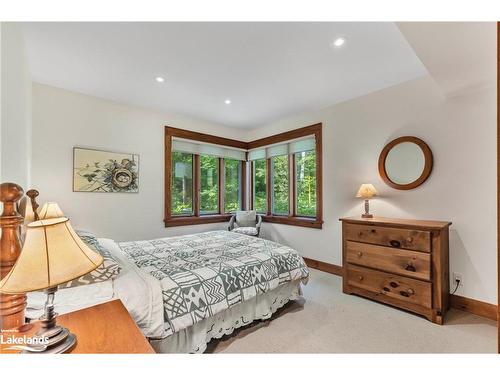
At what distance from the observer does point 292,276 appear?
7.48 feet

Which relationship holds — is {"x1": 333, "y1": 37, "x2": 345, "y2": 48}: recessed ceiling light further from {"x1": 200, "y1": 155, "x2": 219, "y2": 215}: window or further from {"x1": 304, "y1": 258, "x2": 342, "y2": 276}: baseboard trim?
{"x1": 200, "y1": 155, "x2": 219, "y2": 215}: window

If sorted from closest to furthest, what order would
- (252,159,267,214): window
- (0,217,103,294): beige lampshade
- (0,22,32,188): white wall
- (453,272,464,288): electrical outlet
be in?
(0,217,103,294): beige lampshade < (0,22,32,188): white wall < (453,272,464,288): electrical outlet < (252,159,267,214): window

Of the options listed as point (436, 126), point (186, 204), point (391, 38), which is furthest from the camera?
point (186, 204)

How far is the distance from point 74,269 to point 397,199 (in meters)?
3.19

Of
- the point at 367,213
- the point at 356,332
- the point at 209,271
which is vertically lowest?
the point at 356,332

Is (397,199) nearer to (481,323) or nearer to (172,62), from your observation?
(481,323)

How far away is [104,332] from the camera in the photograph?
956 mm

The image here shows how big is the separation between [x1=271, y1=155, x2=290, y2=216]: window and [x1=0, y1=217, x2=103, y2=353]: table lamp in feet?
12.0

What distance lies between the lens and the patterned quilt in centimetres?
156

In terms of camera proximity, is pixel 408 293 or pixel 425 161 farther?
pixel 425 161

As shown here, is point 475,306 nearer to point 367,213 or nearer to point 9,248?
point 367,213

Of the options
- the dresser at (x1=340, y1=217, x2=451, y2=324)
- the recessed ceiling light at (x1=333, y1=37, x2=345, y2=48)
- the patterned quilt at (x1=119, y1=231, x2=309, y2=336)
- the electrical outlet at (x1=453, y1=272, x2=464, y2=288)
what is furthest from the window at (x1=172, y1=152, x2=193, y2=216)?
the electrical outlet at (x1=453, y1=272, x2=464, y2=288)

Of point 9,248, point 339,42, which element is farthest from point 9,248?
point 339,42
